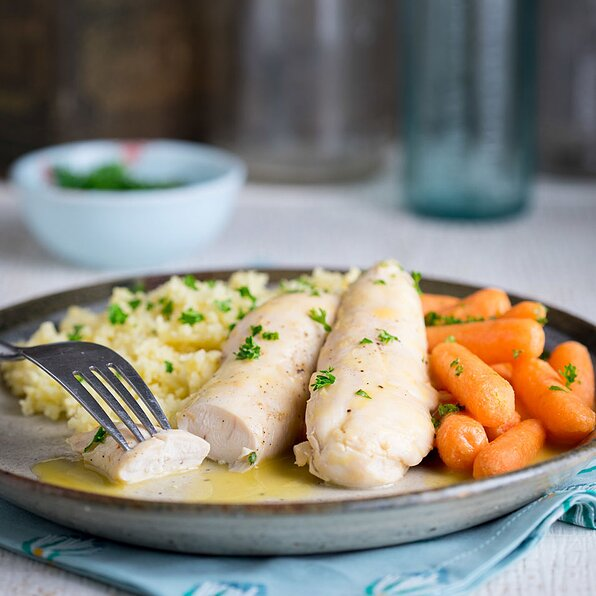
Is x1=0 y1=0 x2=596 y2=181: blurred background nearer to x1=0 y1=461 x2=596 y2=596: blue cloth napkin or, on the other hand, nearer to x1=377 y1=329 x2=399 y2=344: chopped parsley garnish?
x1=377 y1=329 x2=399 y2=344: chopped parsley garnish

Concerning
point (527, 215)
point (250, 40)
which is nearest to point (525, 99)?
point (527, 215)

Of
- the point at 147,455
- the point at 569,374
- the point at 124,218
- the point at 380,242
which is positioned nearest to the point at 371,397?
the point at 147,455

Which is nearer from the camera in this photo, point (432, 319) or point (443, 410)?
point (443, 410)

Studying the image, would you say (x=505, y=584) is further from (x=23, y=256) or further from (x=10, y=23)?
(x=10, y=23)

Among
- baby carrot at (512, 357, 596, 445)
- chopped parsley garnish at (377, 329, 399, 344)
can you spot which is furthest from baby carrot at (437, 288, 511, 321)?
chopped parsley garnish at (377, 329, 399, 344)

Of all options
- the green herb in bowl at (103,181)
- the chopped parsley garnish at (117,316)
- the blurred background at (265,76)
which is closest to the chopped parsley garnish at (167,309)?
the chopped parsley garnish at (117,316)

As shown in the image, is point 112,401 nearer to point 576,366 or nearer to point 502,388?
point 502,388
